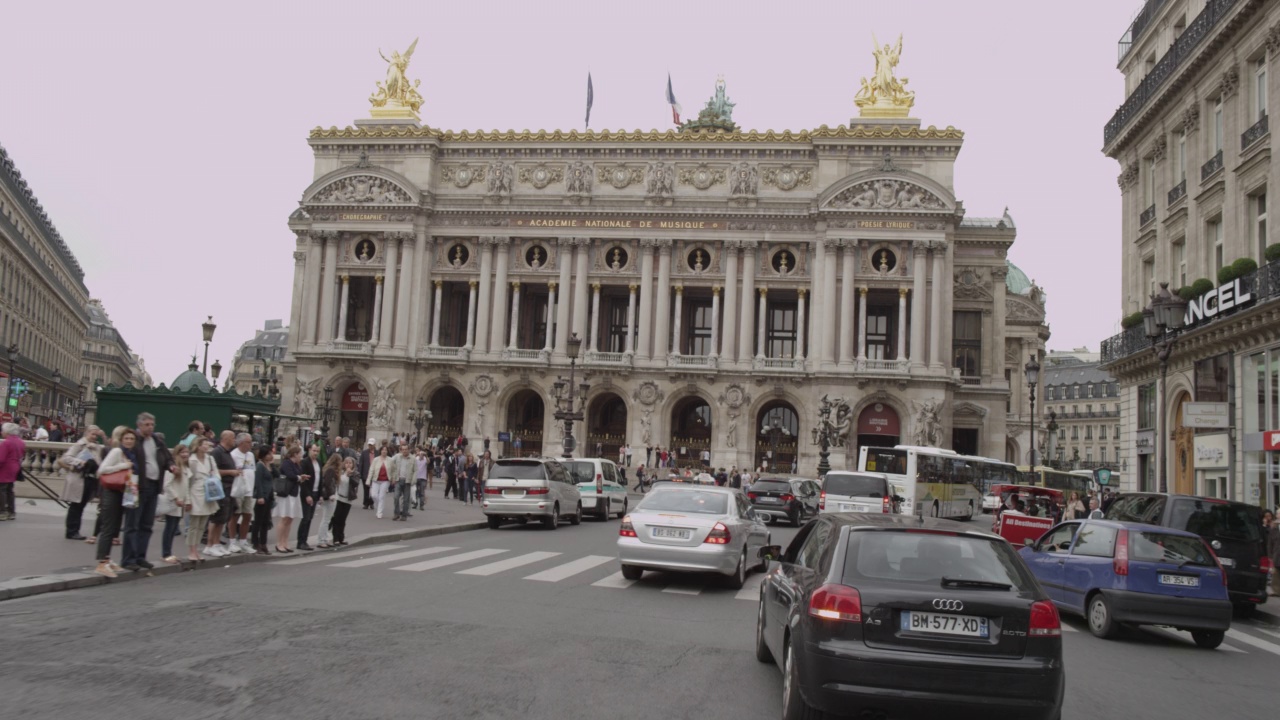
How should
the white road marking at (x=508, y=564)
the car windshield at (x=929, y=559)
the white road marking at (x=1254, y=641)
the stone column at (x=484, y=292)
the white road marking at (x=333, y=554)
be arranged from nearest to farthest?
the car windshield at (x=929, y=559) → the white road marking at (x=1254, y=641) → the white road marking at (x=508, y=564) → the white road marking at (x=333, y=554) → the stone column at (x=484, y=292)

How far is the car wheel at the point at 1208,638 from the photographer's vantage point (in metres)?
12.4

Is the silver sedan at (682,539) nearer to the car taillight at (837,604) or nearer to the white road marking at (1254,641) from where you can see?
the white road marking at (1254,641)

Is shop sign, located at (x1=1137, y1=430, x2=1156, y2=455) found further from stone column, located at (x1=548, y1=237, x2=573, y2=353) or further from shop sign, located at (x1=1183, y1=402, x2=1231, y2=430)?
stone column, located at (x1=548, y1=237, x2=573, y2=353)

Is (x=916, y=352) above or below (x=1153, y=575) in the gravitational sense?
above

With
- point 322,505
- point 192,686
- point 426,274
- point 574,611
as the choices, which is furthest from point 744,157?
point 192,686

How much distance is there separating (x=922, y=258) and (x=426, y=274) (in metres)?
28.6

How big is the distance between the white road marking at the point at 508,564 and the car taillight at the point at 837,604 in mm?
8990

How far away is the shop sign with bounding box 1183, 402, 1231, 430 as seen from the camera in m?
23.0

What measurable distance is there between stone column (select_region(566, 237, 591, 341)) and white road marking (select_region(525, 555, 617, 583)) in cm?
4170

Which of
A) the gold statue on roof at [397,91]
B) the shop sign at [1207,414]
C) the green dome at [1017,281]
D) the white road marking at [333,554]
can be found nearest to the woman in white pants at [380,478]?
the white road marking at [333,554]

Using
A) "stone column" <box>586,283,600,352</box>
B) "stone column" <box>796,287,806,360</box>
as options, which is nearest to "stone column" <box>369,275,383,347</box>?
"stone column" <box>586,283,600,352</box>

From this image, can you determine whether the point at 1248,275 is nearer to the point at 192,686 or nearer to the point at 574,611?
the point at 574,611

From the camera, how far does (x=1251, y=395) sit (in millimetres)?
23938

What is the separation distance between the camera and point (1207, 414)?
23.0 metres
